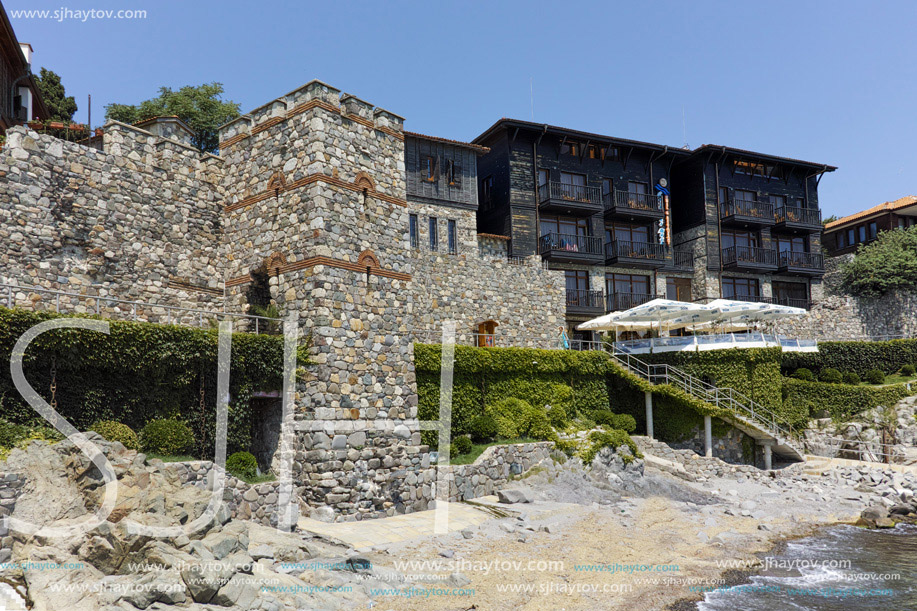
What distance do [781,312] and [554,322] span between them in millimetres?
10383

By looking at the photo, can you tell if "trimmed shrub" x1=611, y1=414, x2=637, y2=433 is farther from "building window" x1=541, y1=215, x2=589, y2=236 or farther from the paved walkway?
"building window" x1=541, y1=215, x2=589, y2=236

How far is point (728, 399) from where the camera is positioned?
25625 mm

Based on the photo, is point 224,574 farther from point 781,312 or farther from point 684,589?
point 781,312

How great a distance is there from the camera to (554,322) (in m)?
31.3

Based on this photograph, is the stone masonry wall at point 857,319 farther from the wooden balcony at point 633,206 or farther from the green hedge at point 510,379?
the green hedge at point 510,379

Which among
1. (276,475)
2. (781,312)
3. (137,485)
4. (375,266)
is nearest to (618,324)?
(781,312)

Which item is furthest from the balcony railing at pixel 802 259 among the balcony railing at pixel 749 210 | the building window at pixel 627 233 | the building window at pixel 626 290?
the building window at pixel 626 290

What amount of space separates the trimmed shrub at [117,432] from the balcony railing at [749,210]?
36245mm

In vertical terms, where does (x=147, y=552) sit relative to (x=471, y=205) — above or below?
below

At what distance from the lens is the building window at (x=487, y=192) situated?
3506 centimetres

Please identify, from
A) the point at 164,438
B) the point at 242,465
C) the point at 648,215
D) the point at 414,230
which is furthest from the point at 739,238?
the point at 164,438

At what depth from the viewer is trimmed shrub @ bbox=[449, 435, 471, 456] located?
1969 cm

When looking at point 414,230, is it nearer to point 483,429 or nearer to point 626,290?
point 483,429

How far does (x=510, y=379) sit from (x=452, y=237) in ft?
31.4
